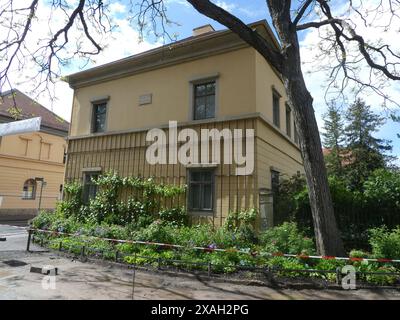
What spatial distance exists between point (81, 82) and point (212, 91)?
8421 mm

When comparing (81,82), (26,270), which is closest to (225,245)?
(26,270)

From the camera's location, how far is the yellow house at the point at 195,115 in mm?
12281

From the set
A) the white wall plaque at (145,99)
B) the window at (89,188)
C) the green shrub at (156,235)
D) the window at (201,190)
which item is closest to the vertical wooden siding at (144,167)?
the window at (201,190)

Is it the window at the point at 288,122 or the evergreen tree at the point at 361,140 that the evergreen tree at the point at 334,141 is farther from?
the window at the point at 288,122

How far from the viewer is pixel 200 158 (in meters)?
13.0

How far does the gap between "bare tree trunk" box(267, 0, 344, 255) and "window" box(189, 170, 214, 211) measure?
4.87 metres

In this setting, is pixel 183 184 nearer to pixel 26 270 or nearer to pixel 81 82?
pixel 26 270

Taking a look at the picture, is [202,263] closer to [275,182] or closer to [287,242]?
[287,242]

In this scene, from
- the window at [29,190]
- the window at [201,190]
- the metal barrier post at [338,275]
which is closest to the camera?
the metal barrier post at [338,275]

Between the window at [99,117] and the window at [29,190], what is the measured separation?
1621cm

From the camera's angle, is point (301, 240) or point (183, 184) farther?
point (183, 184)

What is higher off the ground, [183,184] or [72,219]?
[183,184]

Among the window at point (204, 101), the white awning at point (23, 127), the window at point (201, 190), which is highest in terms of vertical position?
the window at point (204, 101)

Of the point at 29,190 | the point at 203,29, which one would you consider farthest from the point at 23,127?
the point at 29,190
